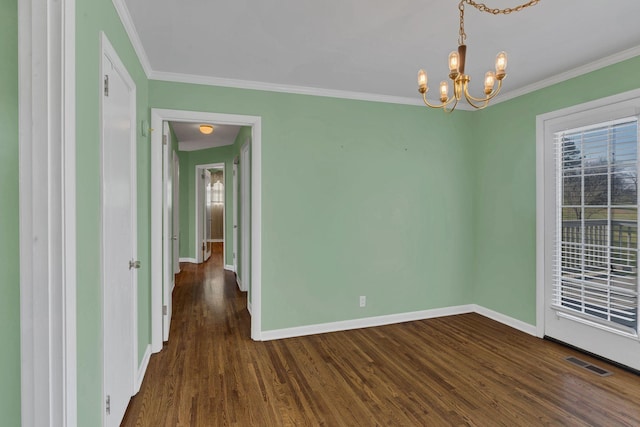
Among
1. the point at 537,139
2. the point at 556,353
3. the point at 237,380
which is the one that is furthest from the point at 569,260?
the point at 237,380

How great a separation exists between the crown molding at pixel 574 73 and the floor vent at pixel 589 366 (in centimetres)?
257

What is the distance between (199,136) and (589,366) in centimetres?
602

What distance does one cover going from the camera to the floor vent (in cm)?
265

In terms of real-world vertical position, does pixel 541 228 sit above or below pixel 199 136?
below

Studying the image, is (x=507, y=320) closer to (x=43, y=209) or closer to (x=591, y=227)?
(x=591, y=227)

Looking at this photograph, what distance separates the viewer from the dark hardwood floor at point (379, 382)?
214 centimetres

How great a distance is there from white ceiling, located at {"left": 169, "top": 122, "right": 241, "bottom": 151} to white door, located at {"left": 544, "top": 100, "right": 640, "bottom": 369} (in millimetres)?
4164

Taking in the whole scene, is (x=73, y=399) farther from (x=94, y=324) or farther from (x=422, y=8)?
(x=422, y=8)

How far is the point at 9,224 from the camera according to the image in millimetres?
1100

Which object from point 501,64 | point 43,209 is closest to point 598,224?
point 501,64

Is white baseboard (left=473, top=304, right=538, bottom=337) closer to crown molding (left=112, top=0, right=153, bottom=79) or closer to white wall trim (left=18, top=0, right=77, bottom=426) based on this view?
white wall trim (left=18, top=0, right=77, bottom=426)

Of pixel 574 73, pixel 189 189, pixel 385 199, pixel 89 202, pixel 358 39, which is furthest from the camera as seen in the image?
pixel 189 189

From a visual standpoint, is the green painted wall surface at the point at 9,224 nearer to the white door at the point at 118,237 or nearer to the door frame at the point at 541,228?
the white door at the point at 118,237

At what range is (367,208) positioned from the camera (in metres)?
3.71
